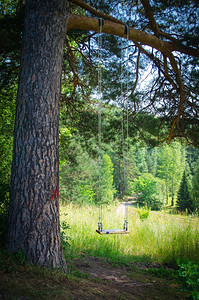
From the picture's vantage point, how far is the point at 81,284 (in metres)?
2.38

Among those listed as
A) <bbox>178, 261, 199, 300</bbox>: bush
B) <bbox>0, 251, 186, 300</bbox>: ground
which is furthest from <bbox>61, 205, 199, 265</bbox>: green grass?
<bbox>178, 261, 199, 300</bbox>: bush

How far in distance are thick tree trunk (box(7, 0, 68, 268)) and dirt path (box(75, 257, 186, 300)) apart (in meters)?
0.61

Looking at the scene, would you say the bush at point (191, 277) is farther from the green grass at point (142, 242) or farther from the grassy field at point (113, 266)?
the green grass at point (142, 242)

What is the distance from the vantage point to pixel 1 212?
3.18 meters

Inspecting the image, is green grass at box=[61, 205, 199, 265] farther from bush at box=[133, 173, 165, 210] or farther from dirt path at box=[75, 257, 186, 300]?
bush at box=[133, 173, 165, 210]

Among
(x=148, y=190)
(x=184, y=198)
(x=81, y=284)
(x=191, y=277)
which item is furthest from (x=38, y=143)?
(x=148, y=190)

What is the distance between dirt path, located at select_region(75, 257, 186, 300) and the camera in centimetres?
257

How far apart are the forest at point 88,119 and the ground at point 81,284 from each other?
2cm

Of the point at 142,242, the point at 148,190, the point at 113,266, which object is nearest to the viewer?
the point at 113,266

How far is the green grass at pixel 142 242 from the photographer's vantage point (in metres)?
4.35

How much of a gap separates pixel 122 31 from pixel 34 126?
6.40 feet

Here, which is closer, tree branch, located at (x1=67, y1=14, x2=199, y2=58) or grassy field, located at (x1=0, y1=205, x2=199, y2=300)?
grassy field, located at (x1=0, y1=205, x2=199, y2=300)

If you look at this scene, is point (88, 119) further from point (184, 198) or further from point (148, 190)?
point (148, 190)

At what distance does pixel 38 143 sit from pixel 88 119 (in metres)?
3.40
